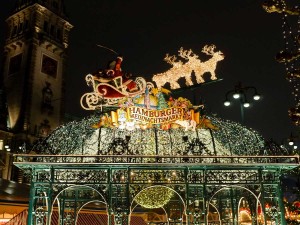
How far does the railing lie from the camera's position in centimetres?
1448

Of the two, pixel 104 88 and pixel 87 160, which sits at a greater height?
pixel 104 88

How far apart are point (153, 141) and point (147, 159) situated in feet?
4.04

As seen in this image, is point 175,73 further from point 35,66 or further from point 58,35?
point 58,35

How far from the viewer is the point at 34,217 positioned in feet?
47.0

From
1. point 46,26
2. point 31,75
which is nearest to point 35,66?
point 31,75

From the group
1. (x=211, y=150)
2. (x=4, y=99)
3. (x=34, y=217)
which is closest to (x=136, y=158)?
(x=211, y=150)

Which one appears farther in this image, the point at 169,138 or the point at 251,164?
the point at 169,138

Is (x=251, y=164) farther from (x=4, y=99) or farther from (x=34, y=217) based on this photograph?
(x=4, y=99)

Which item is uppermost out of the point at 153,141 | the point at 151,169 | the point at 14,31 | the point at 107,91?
the point at 14,31

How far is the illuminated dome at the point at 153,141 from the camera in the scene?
1499 cm

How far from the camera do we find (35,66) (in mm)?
53188

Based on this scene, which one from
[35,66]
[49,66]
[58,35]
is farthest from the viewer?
[58,35]

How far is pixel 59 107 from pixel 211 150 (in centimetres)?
4429

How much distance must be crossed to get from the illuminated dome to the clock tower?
120ft
